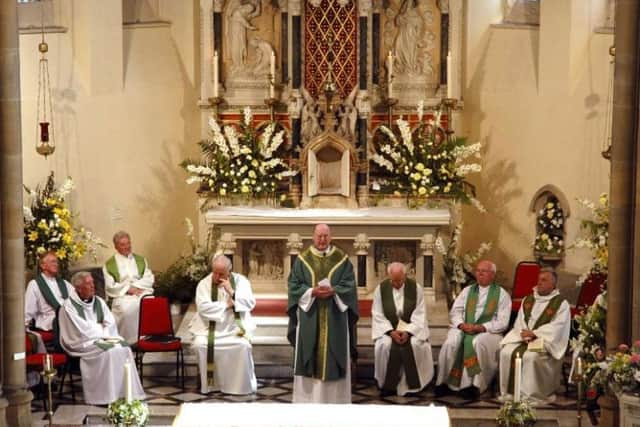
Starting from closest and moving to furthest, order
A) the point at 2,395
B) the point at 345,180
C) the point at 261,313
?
1. the point at 2,395
2. the point at 261,313
3. the point at 345,180

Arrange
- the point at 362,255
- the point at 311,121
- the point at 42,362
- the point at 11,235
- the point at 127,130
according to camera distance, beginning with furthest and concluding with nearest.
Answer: the point at 127,130, the point at 311,121, the point at 362,255, the point at 42,362, the point at 11,235

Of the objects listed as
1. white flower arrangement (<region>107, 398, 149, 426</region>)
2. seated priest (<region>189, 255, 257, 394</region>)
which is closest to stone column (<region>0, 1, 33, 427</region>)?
white flower arrangement (<region>107, 398, 149, 426</region>)

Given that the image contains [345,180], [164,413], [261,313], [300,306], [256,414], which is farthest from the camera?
[345,180]

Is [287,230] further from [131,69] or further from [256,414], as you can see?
[256,414]

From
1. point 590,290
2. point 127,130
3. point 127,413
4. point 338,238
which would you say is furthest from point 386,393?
point 127,130

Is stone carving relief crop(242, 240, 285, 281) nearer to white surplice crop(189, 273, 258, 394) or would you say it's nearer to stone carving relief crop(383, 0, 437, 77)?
white surplice crop(189, 273, 258, 394)

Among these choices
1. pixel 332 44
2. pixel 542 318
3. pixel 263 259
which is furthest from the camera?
pixel 332 44

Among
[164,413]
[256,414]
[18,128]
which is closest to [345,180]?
[164,413]

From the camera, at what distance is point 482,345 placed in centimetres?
1141

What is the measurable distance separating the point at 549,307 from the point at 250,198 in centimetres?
429

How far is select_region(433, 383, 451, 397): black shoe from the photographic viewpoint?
11.4 meters

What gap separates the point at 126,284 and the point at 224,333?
5.90 feet

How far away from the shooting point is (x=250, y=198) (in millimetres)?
13984

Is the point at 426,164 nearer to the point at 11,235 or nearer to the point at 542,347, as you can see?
the point at 542,347
